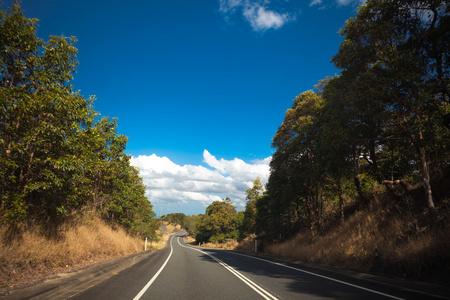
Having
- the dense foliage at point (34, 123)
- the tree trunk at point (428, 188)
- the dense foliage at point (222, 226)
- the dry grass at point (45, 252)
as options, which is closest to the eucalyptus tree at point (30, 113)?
the dense foliage at point (34, 123)

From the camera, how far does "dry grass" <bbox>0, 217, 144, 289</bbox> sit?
22.5ft

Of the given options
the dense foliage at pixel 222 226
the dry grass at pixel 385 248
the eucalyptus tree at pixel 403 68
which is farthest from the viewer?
the dense foliage at pixel 222 226

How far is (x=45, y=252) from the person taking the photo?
8.47 m

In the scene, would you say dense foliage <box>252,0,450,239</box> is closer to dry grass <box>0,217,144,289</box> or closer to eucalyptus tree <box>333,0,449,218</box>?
eucalyptus tree <box>333,0,449,218</box>

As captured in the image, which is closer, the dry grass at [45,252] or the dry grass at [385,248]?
the dry grass at [45,252]

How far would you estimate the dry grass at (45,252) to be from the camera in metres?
6.86

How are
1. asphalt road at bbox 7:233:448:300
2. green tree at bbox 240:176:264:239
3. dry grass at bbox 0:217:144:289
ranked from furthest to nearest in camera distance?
green tree at bbox 240:176:264:239 → dry grass at bbox 0:217:144:289 → asphalt road at bbox 7:233:448:300

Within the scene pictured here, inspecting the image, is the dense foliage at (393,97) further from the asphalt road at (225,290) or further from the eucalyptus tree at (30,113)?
Answer: the eucalyptus tree at (30,113)

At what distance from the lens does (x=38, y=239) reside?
28.3 feet

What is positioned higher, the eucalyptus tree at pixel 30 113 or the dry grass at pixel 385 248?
the eucalyptus tree at pixel 30 113

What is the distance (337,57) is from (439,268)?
986 cm

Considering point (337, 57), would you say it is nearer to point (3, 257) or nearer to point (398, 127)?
point (398, 127)

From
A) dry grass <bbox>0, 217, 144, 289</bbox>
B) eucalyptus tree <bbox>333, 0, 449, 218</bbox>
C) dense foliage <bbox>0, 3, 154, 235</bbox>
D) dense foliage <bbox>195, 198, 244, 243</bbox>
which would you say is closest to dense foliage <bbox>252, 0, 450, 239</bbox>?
A: eucalyptus tree <bbox>333, 0, 449, 218</bbox>

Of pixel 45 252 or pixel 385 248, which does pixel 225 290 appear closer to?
pixel 45 252
